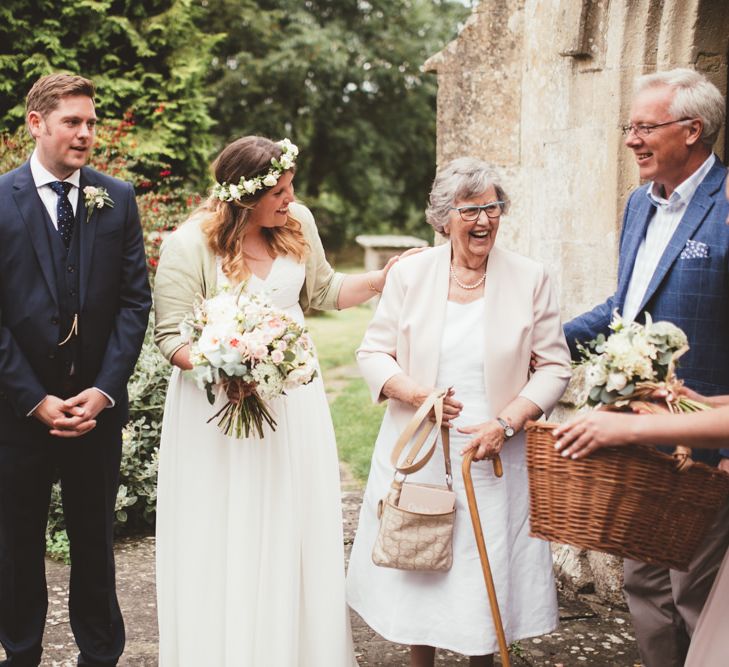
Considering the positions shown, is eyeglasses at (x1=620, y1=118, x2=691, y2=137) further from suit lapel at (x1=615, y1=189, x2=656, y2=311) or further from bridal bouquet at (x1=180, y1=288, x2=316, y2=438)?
bridal bouquet at (x1=180, y1=288, x2=316, y2=438)

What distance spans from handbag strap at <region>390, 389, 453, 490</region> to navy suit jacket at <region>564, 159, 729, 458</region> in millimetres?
834

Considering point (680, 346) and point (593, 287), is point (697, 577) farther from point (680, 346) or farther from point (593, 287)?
point (593, 287)

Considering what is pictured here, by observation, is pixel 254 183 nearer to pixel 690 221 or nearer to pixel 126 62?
pixel 690 221

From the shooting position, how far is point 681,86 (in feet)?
11.0

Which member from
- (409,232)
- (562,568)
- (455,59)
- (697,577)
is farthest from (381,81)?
(697,577)

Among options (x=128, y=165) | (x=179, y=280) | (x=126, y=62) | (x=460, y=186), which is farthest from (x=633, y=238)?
(x=126, y=62)

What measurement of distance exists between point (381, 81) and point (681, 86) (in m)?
20.2

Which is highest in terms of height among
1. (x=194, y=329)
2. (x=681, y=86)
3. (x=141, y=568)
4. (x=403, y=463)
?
(x=681, y=86)

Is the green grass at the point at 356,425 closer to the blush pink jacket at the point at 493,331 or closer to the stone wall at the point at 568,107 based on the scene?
the stone wall at the point at 568,107

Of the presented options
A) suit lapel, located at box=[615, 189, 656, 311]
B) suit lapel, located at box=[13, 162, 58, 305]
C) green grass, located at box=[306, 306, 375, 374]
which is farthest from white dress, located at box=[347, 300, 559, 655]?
green grass, located at box=[306, 306, 375, 374]

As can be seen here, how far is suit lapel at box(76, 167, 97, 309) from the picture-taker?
12.2 feet

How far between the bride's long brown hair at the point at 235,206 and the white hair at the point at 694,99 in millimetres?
1467

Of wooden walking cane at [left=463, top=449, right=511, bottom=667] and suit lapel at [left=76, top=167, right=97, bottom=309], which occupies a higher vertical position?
suit lapel at [left=76, top=167, right=97, bottom=309]

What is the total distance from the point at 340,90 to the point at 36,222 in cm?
1983
